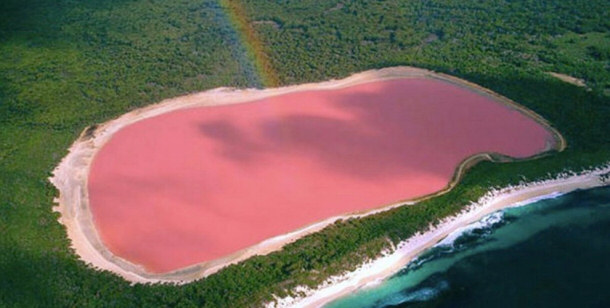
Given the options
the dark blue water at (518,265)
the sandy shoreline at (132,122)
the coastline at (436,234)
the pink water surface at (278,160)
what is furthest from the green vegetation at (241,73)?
Result: the pink water surface at (278,160)

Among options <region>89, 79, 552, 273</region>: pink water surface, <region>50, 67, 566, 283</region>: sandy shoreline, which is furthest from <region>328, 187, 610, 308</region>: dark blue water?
<region>89, 79, 552, 273</region>: pink water surface

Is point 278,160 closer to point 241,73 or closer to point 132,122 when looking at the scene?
point 132,122

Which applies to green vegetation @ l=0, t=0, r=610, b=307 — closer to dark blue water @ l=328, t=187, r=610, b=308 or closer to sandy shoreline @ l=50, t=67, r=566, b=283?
sandy shoreline @ l=50, t=67, r=566, b=283

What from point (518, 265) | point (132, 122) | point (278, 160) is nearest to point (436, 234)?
point (518, 265)

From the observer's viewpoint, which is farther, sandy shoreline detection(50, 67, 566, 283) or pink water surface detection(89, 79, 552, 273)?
pink water surface detection(89, 79, 552, 273)

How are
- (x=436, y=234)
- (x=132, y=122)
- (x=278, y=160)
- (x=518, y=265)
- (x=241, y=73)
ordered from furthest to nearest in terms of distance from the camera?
1. (x=241, y=73)
2. (x=132, y=122)
3. (x=278, y=160)
4. (x=436, y=234)
5. (x=518, y=265)

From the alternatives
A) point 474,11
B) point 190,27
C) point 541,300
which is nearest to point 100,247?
point 541,300

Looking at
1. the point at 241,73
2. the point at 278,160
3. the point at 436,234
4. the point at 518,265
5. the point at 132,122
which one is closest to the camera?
the point at 518,265

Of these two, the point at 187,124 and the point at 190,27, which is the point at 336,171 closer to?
the point at 187,124
